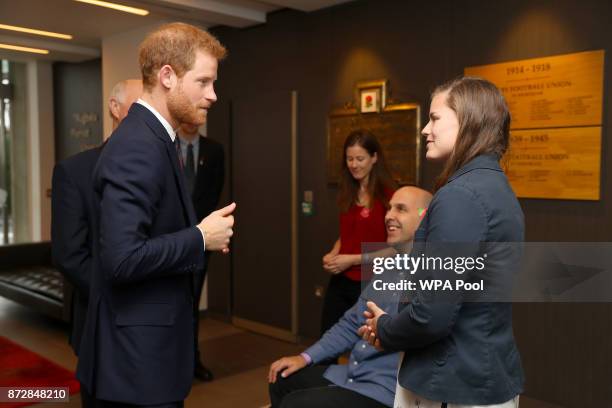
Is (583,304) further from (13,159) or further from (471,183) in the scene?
(13,159)

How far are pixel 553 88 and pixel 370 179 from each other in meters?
1.23

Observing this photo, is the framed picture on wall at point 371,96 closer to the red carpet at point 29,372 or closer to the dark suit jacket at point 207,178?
the dark suit jacket at point 207,178

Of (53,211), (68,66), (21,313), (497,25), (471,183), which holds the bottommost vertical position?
(21,313)

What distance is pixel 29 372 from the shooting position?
13.2ft

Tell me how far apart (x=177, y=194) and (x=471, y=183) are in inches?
29.7

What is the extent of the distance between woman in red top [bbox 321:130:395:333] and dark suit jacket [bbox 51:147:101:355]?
140 centimetres

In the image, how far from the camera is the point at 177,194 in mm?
1453

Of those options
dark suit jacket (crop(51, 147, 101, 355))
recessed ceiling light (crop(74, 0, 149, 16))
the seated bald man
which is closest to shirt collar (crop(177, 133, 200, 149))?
dark suit jacket (crop(51, 147, 101, 355))

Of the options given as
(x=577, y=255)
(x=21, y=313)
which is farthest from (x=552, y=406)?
(x=21, y=313)

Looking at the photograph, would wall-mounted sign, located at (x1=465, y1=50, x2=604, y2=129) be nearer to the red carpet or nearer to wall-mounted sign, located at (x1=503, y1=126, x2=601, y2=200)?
wall-mounted sign, located at (x1=503, y1=126, x2=601, y2=200)

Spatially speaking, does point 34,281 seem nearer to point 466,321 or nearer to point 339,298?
point 339,298

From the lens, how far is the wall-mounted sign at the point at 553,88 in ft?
10.3

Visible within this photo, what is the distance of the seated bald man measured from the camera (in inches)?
80.4

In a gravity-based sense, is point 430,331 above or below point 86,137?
below
